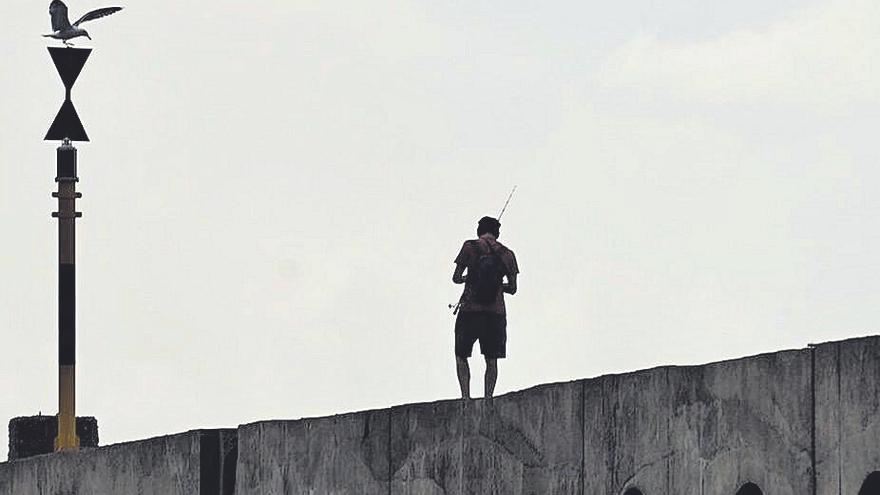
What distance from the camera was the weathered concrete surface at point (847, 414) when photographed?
10.2 metres

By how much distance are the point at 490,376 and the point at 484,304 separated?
37 centimetres

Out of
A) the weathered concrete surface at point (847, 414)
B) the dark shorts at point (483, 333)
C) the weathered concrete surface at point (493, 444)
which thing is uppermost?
the dark shorts at point (483, 333)

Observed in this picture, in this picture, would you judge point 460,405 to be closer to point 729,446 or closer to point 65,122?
point 729,446

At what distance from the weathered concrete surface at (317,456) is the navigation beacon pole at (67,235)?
5.85m

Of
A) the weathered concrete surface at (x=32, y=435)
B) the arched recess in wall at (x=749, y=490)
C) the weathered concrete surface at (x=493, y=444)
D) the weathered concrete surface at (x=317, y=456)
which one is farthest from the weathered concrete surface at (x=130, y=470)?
the arched recess in wall at (x=749, y=490)

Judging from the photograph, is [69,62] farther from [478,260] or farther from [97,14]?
[478,260]

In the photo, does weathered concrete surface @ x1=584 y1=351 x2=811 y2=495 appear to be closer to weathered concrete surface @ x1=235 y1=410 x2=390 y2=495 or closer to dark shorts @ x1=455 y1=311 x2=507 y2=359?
weathered concrete surface @ x1=235 y1=410 x2=390 y2=495

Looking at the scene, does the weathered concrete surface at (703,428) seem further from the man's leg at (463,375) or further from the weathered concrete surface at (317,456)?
the man's leg at (463,375)

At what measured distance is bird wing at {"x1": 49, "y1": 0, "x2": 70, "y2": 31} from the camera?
80.1 feet

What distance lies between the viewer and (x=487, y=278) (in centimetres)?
1568

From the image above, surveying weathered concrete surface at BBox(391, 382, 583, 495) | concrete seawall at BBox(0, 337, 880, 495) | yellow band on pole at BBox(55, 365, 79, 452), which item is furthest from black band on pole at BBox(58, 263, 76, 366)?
weathered concrete surface at BBox(391, 382, 583, 495)

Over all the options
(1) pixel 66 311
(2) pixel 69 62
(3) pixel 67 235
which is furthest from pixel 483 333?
(2) pixel 69 62

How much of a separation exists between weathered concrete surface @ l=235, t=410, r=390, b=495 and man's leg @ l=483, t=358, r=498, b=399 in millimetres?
993

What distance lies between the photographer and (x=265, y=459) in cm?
1539
